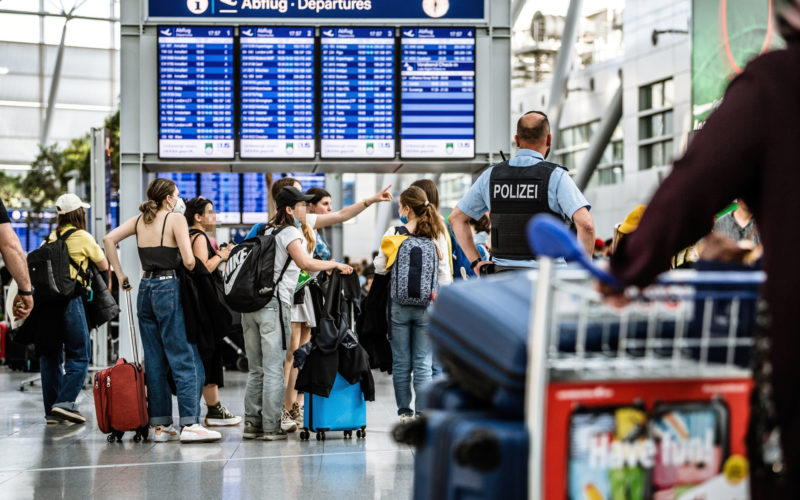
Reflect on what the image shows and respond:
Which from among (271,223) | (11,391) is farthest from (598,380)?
(11,391)

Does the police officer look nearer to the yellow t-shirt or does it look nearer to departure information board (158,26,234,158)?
the yellow t-shirt

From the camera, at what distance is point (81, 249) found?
26.9ft

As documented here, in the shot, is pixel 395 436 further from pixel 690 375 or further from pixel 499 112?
pixel 499 112

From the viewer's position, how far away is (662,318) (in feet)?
6.82

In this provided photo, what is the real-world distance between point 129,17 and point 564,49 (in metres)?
16.0

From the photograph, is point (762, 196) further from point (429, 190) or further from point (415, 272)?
point (429, 190)

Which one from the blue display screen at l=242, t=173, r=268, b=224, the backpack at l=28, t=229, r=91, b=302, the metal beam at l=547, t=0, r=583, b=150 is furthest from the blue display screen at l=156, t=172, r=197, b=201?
the metal beam at l=547, t=0, r=583, b=150

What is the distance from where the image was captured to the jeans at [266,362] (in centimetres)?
676

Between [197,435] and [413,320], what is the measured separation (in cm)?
166

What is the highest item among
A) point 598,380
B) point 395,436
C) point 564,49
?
point 564,49

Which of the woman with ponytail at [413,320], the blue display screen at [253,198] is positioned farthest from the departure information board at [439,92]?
the blue display screen at [253,198]

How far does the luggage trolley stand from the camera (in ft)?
6.28

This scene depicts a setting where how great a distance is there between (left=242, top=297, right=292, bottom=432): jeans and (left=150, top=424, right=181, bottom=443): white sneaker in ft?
1.79

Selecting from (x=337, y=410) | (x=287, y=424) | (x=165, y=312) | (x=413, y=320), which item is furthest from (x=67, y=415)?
(x=413, y=320)
